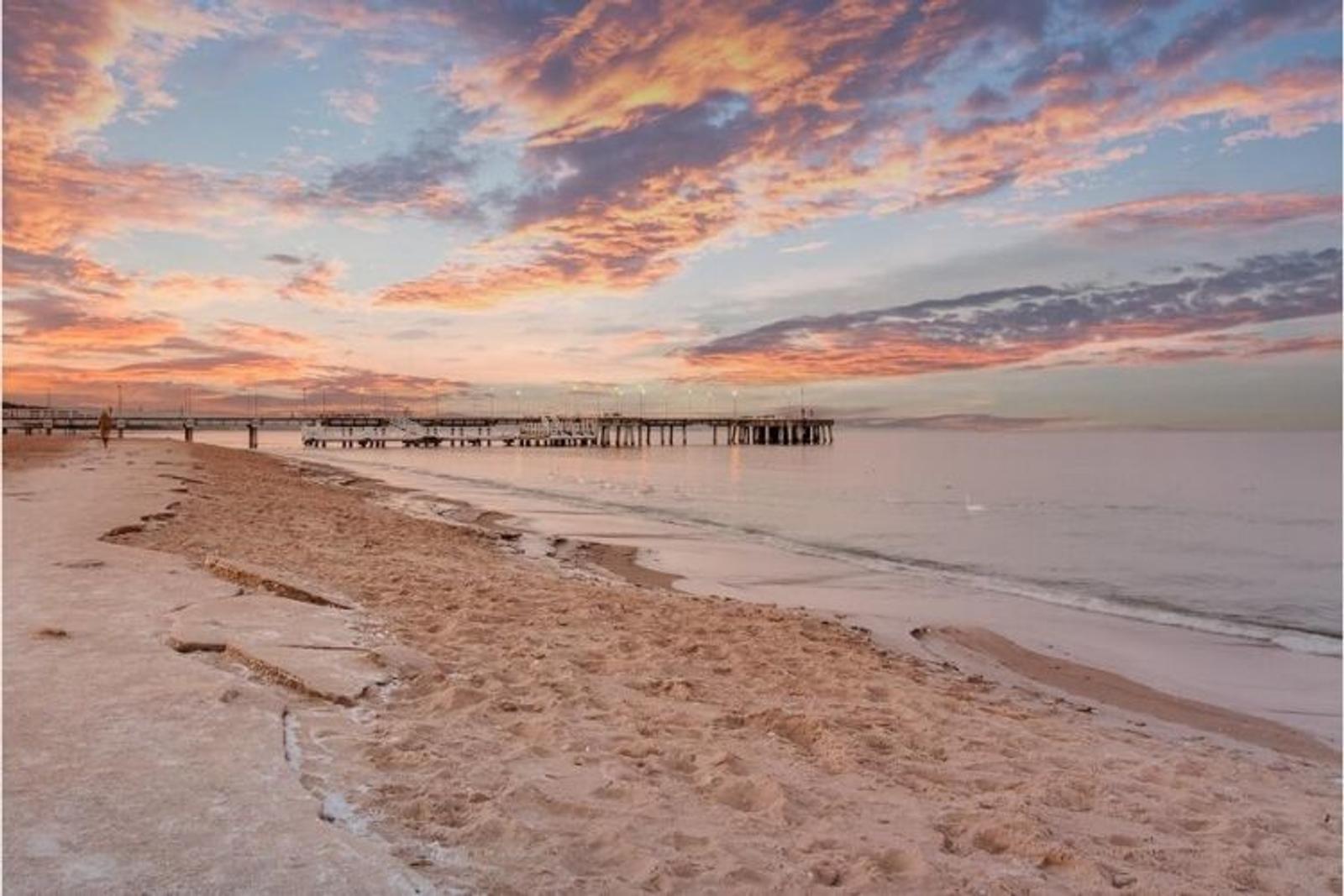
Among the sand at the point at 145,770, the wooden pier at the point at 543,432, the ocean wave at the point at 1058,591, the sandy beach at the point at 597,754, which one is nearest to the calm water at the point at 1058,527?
the ocean wave at the point at 1058,591

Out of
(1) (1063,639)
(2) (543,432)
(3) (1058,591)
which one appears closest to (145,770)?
(1) (1063,639)

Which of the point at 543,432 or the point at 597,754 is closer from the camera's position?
the point at 597,754

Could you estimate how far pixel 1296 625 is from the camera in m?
14.9

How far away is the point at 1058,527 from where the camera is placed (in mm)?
29578

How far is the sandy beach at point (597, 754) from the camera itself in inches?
150

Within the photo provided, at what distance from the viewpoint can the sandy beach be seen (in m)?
3.80

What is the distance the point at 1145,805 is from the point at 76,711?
623 cm

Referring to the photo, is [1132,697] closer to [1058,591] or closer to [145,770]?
[1058,591]

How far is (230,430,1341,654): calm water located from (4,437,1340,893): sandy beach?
8.13m

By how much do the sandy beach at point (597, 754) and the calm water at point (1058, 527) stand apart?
8.13 m

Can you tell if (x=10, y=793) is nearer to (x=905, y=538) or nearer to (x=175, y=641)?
(x=175, y=641)

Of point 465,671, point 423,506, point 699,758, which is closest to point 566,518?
point 423,506

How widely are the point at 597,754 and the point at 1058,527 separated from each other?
91.0 feet

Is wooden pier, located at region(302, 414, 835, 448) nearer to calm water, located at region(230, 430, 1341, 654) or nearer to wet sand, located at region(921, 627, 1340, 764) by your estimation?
calm water, located at region(230, 430, 1341, 654)
